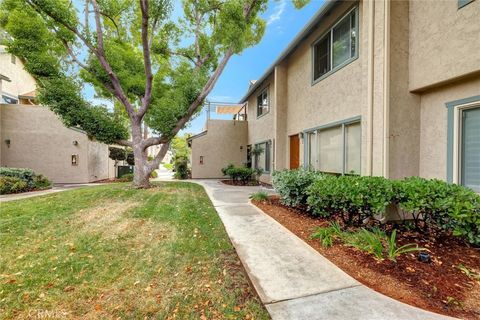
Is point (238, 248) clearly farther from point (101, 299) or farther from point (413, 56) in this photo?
point (413, 56)

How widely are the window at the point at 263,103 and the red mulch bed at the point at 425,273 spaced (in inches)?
389

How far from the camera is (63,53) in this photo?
10.7 m

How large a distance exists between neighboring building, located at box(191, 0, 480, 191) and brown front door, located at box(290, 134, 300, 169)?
1852mm

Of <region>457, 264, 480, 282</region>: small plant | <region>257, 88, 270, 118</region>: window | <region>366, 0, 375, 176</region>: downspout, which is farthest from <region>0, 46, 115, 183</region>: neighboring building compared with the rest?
<region>457, 264, 480, 282</region>: small plant

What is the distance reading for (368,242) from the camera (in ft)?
12.2

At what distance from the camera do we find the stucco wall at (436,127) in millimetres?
4676

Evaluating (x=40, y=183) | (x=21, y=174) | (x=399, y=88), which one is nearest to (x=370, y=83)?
(x=399, y=88)

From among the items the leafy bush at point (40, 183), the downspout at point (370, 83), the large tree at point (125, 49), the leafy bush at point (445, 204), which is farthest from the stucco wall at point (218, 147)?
the leafy bush at point (445, 204)

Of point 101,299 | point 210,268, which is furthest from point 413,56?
point 101,299

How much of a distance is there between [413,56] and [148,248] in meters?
7.08

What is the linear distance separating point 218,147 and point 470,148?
13805 millimetres

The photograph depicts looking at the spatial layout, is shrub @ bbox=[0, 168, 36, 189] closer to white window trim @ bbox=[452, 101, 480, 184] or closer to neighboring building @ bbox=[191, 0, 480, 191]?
neighboring building @ bbox=[191, 0, 480, 191]

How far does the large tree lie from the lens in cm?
916
